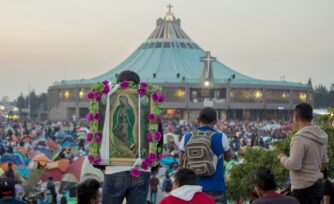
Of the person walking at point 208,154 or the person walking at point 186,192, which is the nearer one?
A: the person walking at point 186,192

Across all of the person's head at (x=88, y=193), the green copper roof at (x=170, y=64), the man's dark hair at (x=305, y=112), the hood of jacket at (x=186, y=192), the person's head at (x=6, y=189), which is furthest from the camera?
the green copper roof at (x=170, y=64)

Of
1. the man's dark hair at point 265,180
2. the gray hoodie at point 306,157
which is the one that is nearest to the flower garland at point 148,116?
the man's dark hair at point 265,180

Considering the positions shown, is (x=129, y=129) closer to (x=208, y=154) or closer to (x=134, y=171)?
(x=134, y=171)

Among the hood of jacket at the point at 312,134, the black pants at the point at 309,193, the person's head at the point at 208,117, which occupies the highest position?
the person's head at the point at 208,117

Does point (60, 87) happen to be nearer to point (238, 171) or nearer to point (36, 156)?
point (36, 156)

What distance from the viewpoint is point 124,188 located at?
4.87 meters

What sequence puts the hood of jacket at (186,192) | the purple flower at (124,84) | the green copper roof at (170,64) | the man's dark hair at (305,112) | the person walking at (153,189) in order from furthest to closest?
the green copper roof at (170,64), the person walking at (153,189), the man's dark hair at (305,112), the purple flower at (124,84), the hood of jacket at (186,192)

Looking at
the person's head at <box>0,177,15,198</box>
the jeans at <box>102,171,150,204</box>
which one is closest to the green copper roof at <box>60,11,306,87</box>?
the person's head at <box>0,177,15,198</box>

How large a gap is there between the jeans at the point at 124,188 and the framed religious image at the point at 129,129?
0.36 ft

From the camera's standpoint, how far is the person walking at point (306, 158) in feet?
17.5

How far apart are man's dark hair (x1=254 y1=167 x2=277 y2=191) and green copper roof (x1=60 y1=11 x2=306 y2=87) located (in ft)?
215

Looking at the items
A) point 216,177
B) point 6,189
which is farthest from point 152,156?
point 6,189

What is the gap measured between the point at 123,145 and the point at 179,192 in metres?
0.62

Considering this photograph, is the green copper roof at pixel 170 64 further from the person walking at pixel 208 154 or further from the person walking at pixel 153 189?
the person walking at pixel 208 154
